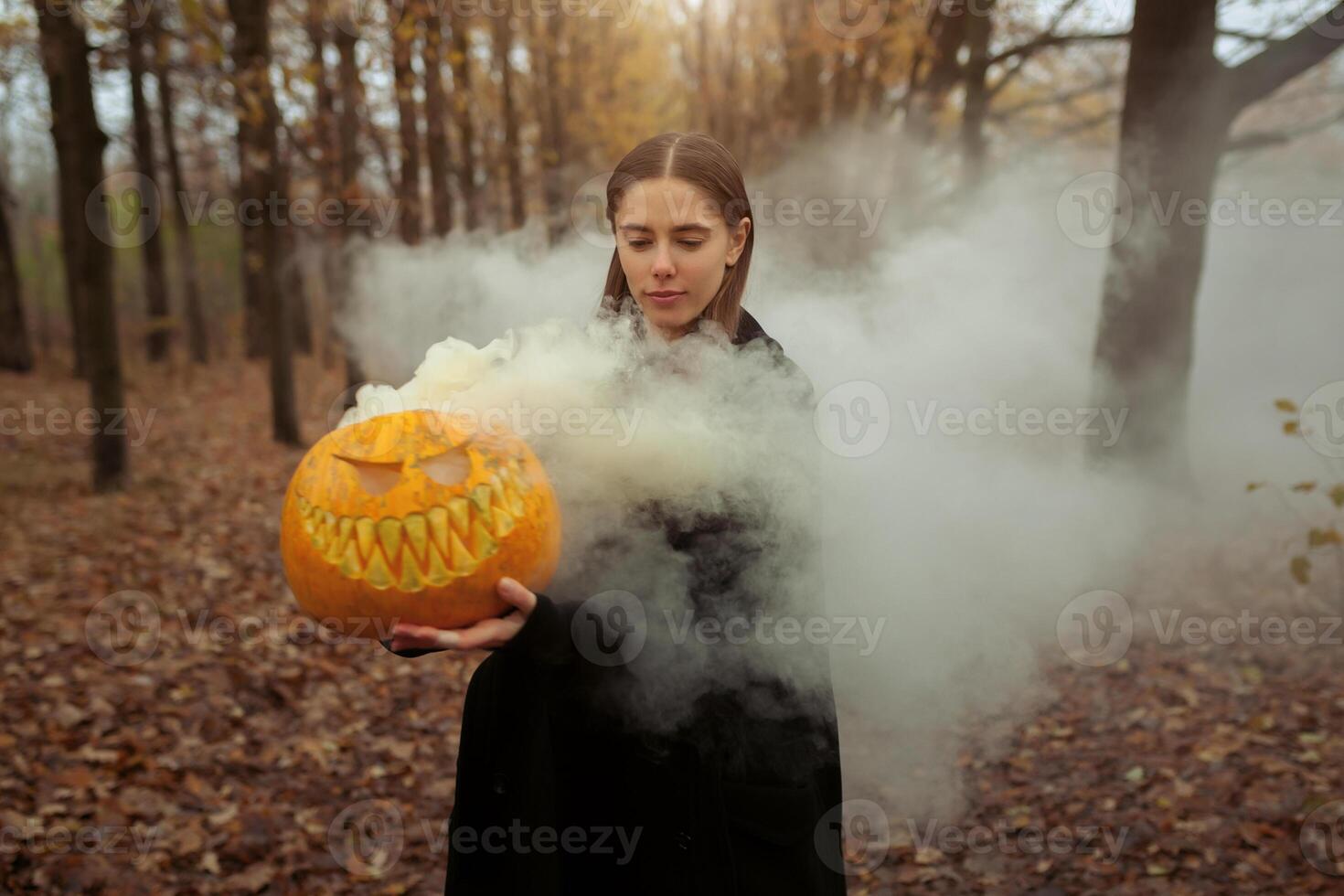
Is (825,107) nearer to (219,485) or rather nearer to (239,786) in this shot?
(219,485)

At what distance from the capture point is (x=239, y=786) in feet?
17.3

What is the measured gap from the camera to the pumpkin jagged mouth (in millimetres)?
2035

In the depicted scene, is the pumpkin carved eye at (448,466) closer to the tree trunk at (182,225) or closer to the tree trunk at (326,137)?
the tree trunk at (326,137)

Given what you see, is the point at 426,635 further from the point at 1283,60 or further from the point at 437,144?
the point at 437,144

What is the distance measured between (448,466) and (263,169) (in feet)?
37.3

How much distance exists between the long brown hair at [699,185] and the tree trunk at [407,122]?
872cm

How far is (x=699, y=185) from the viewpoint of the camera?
7.69 ft

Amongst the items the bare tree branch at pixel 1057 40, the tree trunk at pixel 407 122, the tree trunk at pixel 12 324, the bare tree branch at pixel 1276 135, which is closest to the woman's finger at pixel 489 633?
the bare tree branch at pixel 1057 40

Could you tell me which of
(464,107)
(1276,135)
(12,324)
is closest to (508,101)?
(464,107)

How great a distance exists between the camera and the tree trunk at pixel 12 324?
18125mm

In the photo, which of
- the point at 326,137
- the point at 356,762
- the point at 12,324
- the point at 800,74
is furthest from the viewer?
the point at 800,74

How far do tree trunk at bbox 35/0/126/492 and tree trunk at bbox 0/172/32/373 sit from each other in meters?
9.61

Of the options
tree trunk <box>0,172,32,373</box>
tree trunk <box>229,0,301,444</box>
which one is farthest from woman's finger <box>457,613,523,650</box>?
tree trunk <box>0,172,32,373</box>

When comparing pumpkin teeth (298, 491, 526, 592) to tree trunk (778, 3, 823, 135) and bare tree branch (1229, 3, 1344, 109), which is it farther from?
tree trunk (778, 3, 823, 135)
